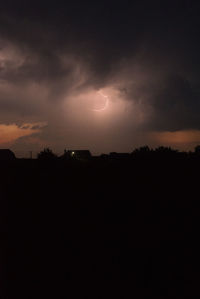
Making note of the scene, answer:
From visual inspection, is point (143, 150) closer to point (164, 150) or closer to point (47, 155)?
point (164, 150)

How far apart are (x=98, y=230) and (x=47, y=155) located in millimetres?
3237

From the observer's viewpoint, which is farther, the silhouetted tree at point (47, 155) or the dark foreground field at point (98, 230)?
the silhouetted tree at point (47, 155)

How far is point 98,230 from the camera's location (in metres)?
7.59

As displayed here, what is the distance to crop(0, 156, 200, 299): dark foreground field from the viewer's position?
248 inches

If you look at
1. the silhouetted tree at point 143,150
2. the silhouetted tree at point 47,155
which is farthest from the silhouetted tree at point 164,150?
the silhouetted tree at point 47,155

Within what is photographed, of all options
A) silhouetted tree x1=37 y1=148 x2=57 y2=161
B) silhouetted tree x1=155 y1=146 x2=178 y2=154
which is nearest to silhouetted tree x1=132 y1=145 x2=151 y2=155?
silhouetted tree x1=155 y1=146 x2=178 y2=154

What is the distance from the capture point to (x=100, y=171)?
8992 mm

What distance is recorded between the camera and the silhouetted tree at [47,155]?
29.9 ft

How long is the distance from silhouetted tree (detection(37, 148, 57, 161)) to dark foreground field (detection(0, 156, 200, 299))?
202mm

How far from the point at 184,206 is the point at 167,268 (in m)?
2.51

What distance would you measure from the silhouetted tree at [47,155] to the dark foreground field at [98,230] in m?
0.20

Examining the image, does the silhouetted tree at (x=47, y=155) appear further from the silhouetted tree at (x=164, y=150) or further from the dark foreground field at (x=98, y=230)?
the silhouetted tree at (x=164, y=150)

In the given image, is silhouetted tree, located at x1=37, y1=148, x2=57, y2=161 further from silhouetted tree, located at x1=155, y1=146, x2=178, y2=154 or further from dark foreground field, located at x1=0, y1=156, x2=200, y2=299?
silhouetted tree, located at x1=155, y1=146, x2=178, y2=154

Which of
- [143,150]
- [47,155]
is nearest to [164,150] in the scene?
[143,150]
